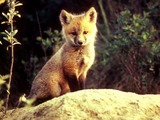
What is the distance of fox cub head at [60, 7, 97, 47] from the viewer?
7.17 m

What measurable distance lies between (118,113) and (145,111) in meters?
0.38

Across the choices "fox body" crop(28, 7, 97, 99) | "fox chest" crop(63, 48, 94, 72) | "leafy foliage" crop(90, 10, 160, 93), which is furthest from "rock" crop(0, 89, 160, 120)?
"leafy foliage" crop(90, 10, 160, 93)

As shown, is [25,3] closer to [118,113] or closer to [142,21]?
[142,21]

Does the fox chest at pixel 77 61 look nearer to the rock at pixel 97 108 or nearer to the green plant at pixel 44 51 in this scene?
the rock at pixel 97 108

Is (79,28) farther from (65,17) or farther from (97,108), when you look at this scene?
(97,108)

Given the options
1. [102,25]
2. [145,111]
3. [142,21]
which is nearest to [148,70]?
[142,21]

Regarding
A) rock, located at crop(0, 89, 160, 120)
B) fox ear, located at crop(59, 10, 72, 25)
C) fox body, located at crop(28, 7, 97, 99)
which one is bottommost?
rock, located at crop(0, 89, 160, 120)

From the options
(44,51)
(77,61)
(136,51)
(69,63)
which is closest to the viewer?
(69,63)

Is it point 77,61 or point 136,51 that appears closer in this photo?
point 77,61

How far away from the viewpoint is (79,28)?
23.7 ft

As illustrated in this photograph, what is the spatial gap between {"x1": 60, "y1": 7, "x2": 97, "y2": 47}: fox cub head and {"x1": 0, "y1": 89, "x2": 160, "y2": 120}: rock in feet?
5.95

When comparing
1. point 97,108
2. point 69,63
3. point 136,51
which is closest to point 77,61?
point 69,63

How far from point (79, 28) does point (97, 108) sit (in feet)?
7.70

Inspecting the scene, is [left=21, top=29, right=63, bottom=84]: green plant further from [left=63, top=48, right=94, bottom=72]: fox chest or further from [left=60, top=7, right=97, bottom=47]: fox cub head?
[left=63, top=48, right=94, bottom=72]: fox chest
